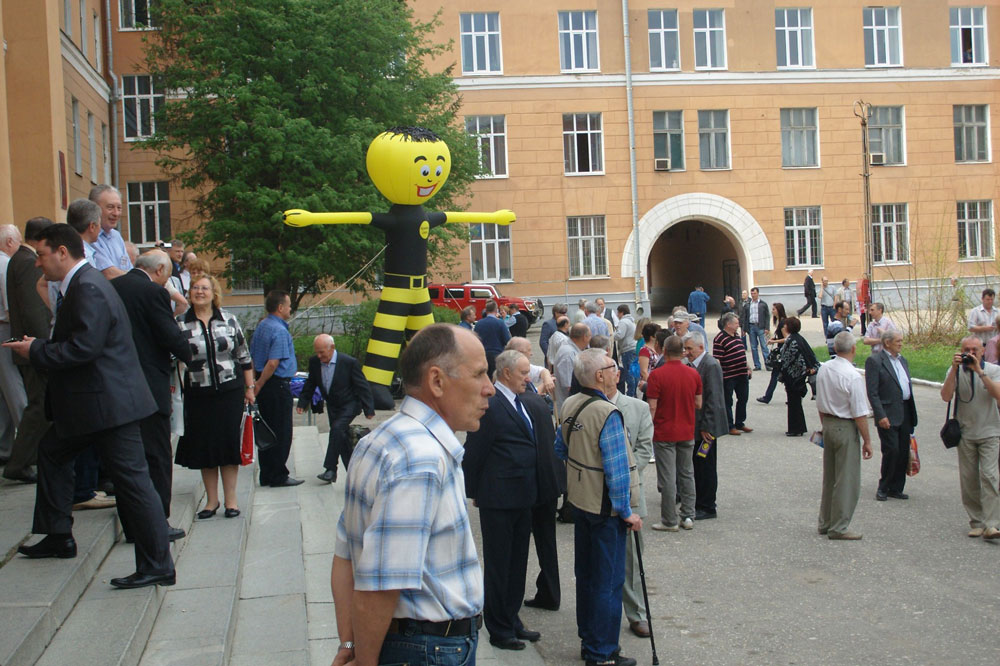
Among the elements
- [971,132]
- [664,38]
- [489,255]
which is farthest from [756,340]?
[971,132]

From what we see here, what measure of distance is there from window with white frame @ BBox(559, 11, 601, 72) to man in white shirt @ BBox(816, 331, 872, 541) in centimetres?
3030

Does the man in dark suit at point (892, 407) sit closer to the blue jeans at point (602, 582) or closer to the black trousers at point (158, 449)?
the blue jeans at point (602, 582)

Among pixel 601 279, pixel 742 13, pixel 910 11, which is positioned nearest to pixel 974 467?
pixel 601 279

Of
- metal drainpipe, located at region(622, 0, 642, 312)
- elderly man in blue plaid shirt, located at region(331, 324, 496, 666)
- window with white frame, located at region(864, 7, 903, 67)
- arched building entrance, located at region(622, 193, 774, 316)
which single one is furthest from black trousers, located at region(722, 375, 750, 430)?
window with white frame, located at region(864, 7, 903, 67)

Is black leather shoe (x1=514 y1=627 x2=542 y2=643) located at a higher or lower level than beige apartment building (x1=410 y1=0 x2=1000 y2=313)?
lower

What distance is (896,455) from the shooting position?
1084cm

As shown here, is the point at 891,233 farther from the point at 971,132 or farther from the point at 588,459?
the point at 588,459

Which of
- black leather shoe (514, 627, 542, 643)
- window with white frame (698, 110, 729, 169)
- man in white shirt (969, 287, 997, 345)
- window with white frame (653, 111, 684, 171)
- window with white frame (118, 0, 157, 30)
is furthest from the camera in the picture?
window with white frame (698, 110, 729, 169)

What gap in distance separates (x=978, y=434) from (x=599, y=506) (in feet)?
16.1

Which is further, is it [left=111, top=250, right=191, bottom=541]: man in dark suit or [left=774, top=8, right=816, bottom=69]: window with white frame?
[left=774, top=8, right=816, bottom=69]: window with white frame

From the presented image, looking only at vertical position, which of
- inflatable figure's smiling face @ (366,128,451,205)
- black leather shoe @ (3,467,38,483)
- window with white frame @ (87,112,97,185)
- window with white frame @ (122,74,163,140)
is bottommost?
black leather shoe @ (3,467,38,483)

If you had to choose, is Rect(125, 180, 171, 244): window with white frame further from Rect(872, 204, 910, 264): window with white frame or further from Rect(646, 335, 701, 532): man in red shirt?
Rect(646, 335, 701, 532): man in red shirt

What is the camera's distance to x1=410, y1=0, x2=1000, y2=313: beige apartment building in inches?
1489

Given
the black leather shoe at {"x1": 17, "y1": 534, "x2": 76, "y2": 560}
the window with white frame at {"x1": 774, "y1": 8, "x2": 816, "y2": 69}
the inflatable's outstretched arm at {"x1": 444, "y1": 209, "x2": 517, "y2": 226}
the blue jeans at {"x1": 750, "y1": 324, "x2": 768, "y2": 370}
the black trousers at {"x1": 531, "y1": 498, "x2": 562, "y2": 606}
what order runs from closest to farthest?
the black leather shoe at {"x1": 17, "y1": 534, "x2": 76, "y2": 560} < the black trousers at {"x1": 531, "y1": 498, "x2": 562, "y2": 606} < the inflatable's outstretched arm at {"x1": 444, "y1": 209, "x2": 517, "y2": 226} < the blue jeans at {"x1": 750, "y1": 324, "x2": 768, "y2": 370} < the window with white frame at {"x1": 774, "y1": 8, "x2": 816, "y2": 69}
